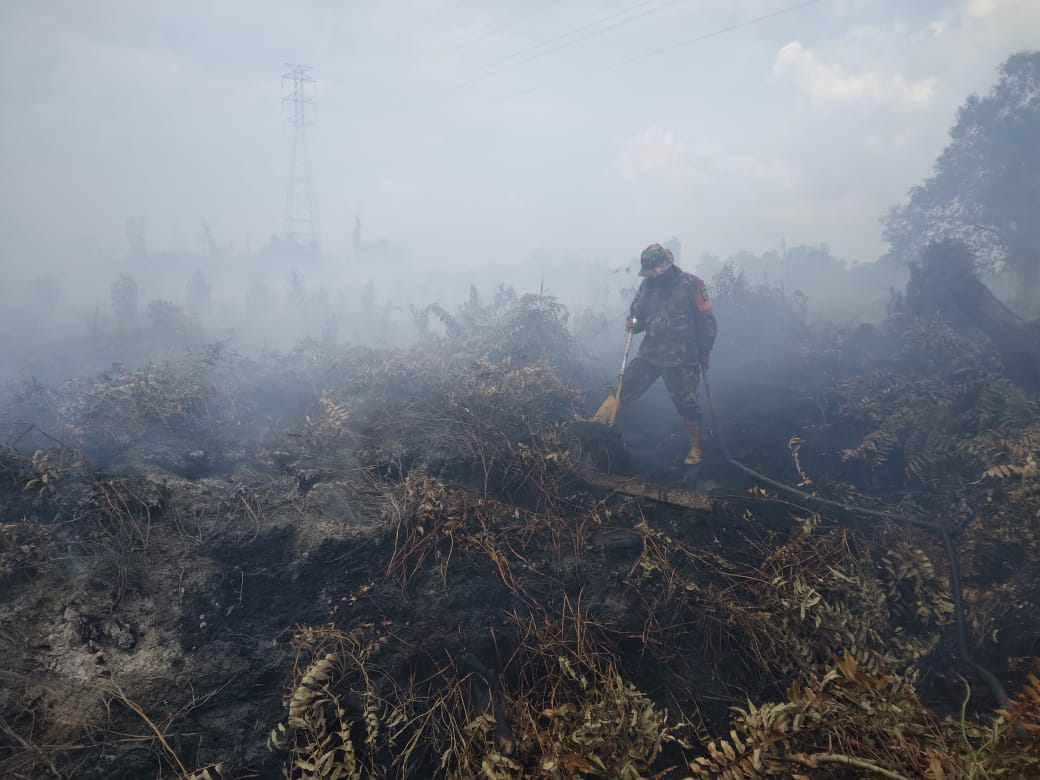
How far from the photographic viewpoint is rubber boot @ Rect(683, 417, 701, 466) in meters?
5.56

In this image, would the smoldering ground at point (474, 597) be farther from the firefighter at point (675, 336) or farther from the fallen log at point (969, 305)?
the fallen log at point (969, 305)

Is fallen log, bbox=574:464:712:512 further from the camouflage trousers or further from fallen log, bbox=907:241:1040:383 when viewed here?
fallen log, bbox=907:241:1040:383

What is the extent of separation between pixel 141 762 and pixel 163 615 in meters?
0.80

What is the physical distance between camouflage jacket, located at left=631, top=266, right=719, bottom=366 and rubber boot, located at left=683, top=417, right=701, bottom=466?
0.73 meters

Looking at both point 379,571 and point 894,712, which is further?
point 379,571

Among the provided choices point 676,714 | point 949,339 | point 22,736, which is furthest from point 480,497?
point 949,339

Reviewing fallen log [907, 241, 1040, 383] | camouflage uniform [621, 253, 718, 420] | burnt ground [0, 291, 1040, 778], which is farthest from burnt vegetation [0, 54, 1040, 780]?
fallen log [907, 241, 1040, 383]

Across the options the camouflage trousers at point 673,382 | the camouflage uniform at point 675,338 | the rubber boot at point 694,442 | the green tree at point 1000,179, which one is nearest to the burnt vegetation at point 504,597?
the rubber boot at point 694,442

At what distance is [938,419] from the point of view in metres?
5.19

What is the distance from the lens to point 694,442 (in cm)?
561

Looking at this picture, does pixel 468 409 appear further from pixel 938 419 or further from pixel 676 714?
pixel 938 419

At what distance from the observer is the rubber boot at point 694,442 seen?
5.56 meters

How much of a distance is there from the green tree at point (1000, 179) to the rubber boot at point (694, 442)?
14.7 metres

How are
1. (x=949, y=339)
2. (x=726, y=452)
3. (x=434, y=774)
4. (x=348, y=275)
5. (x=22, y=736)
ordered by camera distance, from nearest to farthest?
1. (x=22, y=736)
2. (x=434, y=774)
3. (x=726, y=452)
4. (x=949, y=339)
5. (x=348, y=275)
